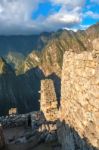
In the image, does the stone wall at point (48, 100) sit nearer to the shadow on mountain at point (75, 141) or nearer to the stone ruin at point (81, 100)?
the stone ruin at point (81, 100)

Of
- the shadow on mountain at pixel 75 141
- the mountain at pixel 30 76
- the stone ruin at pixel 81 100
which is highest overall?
the mountain at pixel 30 76

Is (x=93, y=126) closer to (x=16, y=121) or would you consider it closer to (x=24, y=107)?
(x=16, y=121)

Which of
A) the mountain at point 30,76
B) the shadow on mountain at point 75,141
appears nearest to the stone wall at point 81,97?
the shadow on mountain at point 75,141

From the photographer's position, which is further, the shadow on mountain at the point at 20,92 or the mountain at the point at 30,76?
the mountain at the point at 30,76

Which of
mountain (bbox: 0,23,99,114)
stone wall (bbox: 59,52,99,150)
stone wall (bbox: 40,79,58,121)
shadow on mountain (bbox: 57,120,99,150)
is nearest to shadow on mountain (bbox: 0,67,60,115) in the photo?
mountain (bbox: 0,23,99,114)

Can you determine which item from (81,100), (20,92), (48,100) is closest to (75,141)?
(81,100)

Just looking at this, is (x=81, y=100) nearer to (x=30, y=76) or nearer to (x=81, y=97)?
(x=81, y=97)

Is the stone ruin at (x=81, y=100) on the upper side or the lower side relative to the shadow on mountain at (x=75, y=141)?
upper

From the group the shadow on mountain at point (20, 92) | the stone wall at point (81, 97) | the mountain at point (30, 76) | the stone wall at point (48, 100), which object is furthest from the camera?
the mountain at point (30, 76)
